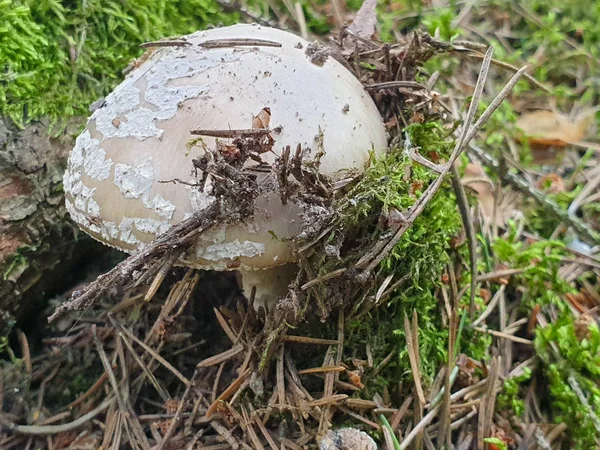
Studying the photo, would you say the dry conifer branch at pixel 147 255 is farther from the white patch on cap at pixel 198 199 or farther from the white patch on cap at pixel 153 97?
the white patch on cap at pixel 153 97

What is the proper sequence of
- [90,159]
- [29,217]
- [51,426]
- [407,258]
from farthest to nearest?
[29,217]
[51,426]
[407,258]
[90,159]

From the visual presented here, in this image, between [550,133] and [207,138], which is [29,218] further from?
[550,133]

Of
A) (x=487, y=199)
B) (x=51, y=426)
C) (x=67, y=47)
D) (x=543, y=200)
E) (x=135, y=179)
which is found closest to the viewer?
(x=135, y=179)

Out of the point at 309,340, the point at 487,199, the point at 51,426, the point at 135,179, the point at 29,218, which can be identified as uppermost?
the point at 135,179

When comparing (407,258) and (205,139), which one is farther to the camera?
(407,258)

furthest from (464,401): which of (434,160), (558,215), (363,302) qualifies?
(558,215)

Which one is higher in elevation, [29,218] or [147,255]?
[147,255]

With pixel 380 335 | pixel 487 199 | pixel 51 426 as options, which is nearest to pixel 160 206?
pixel 380 335

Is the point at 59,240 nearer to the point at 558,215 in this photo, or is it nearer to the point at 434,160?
the point at 434,160
